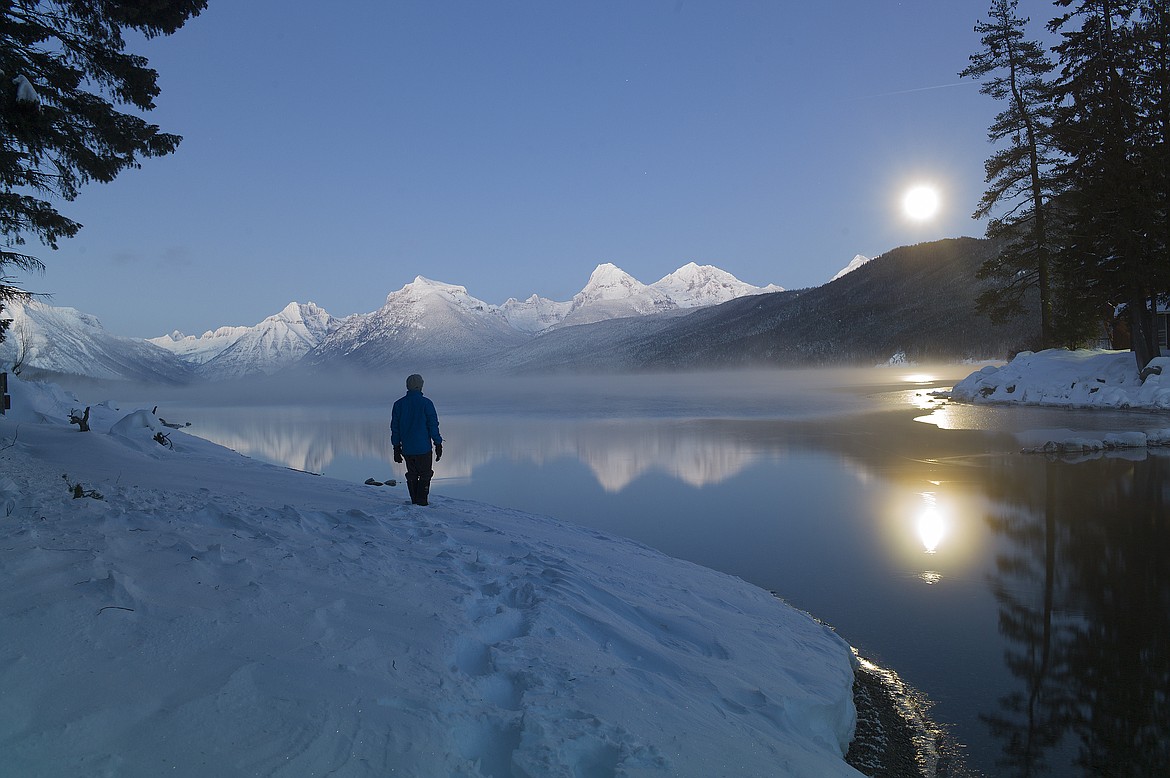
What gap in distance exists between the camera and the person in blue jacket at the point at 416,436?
10141 mm

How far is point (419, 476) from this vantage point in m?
10.4

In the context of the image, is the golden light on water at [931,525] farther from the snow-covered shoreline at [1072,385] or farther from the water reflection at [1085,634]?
the snow-covered shoreline at [1072,385]

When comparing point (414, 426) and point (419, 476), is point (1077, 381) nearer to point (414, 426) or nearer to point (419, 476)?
point (419, 476)

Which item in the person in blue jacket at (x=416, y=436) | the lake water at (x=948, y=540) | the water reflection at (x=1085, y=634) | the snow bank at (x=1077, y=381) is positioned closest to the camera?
the water reflection at (x=1085, y=634)

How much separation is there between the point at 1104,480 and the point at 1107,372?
20899mm

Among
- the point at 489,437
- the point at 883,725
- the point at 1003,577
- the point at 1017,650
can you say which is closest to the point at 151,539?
the point at 883,725

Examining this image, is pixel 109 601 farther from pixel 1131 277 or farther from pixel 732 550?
pixel 1131 277

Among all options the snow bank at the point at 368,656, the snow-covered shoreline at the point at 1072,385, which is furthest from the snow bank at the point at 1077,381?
the snow bank at the point at 368,656

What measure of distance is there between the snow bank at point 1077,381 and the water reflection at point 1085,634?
784 inches

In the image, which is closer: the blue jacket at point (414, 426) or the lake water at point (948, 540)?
the lake water at point (948, 540)

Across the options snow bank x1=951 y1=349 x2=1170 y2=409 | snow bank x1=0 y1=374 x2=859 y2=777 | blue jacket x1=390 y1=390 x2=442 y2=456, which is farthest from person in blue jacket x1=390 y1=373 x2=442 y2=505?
snow bank x1=951 y1=349 x2=1170 y2=409

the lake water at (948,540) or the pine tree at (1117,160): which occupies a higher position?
the pine tree at (1117,160)

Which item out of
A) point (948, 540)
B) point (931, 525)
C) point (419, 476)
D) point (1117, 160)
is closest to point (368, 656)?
point (419, 476)

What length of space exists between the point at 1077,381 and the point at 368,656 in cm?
3638
